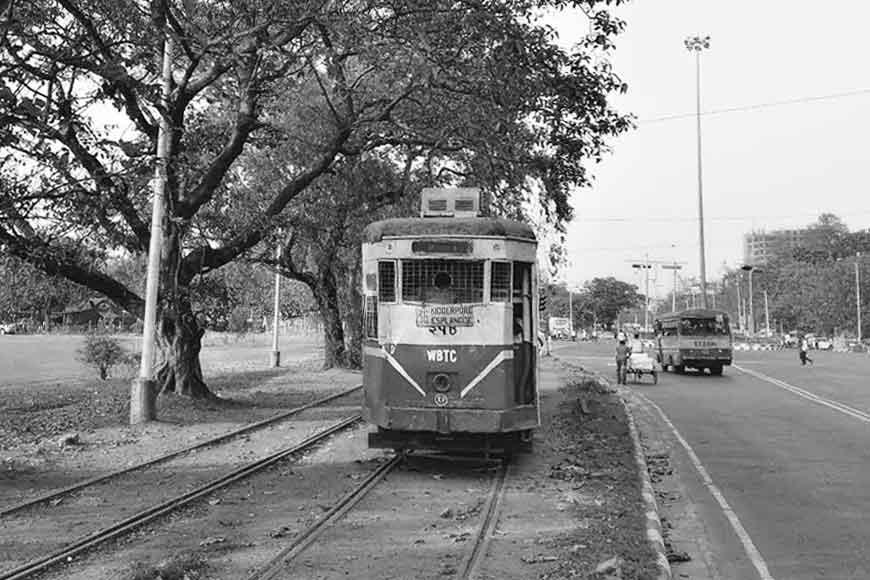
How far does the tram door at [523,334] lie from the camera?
10.3 m

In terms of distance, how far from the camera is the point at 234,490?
931 cm

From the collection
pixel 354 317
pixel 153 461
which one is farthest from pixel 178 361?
pixel 354 317

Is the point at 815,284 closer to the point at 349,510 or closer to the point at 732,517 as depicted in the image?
the point at 732,517

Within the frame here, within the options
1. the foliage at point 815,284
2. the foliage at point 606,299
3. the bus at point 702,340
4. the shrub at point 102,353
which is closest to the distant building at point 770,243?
the foliage at point 815,284

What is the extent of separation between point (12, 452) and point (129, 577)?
22.0ft

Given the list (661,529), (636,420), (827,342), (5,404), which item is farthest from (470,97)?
(827,342)

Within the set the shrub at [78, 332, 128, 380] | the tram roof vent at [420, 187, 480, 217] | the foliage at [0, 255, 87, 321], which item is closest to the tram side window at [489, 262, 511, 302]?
the tram roof vent at [420, 187, 480, 217]

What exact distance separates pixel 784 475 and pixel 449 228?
5.78m

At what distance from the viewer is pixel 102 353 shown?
24656 millimetres

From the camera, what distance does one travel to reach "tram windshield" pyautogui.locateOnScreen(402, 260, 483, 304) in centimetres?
1014

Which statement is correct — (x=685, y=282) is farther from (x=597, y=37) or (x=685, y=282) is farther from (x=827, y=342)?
(x=597, y=37)

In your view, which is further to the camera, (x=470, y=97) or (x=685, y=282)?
(x=685, y=282)

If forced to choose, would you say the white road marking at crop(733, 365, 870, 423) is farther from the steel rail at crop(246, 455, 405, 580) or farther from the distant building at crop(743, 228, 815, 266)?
the distant building at crop(743, 228, 815, 266)

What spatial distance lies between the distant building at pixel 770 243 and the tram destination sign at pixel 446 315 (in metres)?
116
